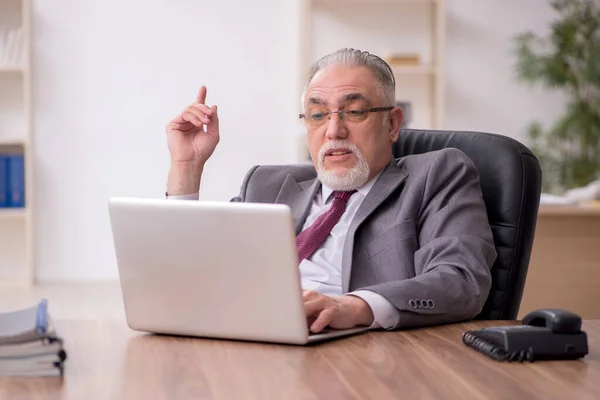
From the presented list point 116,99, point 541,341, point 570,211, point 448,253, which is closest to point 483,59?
point 116,99

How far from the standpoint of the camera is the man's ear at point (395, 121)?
7.79 ft

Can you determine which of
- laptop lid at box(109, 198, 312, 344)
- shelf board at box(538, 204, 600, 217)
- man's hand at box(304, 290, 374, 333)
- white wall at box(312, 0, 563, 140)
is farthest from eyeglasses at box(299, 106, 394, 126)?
white wall at box(312, 0, 563, 140)

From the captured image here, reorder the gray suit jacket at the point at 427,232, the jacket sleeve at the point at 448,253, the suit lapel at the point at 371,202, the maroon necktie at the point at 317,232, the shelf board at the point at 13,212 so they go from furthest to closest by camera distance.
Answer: the shelf board at the point at 13,212 → the maroon necktie at the point at 317,232 → the suit lapel at the point at 371,202 → the gray suit jacket at the point at 427,232 → the jacket sleeve at the point at 448,253

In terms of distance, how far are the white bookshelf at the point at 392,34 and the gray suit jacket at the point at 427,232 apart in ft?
12.6

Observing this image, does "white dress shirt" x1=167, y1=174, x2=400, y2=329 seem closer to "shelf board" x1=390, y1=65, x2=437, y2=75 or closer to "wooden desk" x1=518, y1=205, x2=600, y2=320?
"wooden desk" x1=518, y1=205, x2=600, y2=320

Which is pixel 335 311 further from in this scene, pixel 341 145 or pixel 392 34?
pixel 392 34

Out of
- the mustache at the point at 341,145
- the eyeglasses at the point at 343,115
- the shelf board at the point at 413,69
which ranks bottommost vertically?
the mustache at the point at 341,145

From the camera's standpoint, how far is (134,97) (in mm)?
5895

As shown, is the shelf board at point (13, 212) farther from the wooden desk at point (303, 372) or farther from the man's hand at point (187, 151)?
the wooden desk at point (303, 372)

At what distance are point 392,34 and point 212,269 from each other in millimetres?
4787

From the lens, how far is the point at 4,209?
5602 millimetres

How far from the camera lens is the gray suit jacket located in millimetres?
1850

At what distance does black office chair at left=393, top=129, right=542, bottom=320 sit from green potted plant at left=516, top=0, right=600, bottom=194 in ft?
12.2

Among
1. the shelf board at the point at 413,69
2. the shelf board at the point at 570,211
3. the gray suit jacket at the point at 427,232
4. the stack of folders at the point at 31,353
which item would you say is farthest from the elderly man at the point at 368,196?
the shelf board at the point at 413,69
